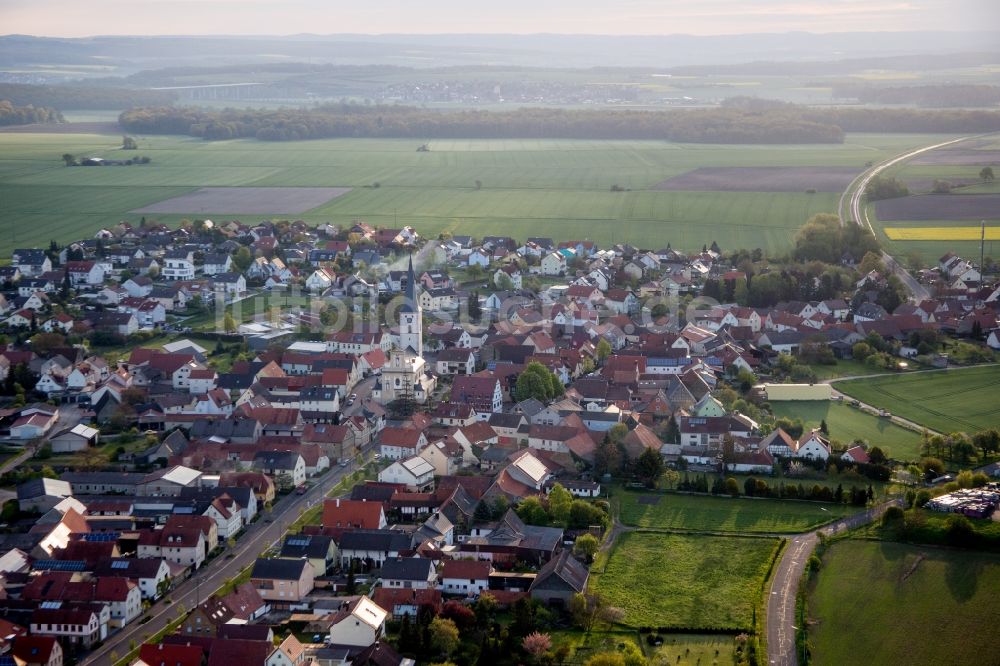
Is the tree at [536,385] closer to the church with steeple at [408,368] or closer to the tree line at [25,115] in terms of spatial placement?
the church with steeple at [408,368]

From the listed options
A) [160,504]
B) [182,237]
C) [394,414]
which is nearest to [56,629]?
[160,504]

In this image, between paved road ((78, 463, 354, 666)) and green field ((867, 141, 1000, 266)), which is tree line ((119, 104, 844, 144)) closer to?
green field ((867, 141, 1000, 266))

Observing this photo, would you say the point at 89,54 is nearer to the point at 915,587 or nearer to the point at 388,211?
the point at 388,211

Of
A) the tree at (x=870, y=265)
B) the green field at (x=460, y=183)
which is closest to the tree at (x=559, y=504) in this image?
the tree at (x=870, y=265)

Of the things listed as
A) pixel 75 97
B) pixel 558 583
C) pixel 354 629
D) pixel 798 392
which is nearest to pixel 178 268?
pixel 798 392

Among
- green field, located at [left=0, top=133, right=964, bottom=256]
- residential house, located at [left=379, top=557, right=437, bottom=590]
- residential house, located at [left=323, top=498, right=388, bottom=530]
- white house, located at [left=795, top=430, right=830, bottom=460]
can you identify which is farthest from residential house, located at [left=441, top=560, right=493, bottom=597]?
green field, located at [left=0, top=133, right=964, bottom=256]

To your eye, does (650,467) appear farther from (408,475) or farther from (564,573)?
(564,573)

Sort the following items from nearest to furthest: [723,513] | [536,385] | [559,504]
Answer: [559,504] → [723,513] → [536,385]

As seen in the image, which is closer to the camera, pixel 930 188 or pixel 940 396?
pixel 940 396
